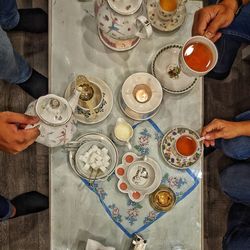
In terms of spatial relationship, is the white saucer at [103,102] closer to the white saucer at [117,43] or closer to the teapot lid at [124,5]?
the white saucer at [117,43]

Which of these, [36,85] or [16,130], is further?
[36,85]

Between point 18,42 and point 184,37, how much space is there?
3.20ft

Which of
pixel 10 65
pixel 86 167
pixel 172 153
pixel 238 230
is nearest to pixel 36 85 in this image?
pixel 10 65

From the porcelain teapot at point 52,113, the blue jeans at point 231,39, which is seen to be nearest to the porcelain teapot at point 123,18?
the porcelain teapot at point 52,113

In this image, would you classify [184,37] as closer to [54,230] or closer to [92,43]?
[92,43]

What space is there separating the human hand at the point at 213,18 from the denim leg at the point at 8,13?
27.2 inches

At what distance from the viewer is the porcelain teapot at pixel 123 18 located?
3.43ft

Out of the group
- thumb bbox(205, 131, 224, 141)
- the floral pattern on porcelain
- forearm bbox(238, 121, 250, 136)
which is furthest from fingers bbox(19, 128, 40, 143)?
forearm bbox(238, 121, 250, 136)

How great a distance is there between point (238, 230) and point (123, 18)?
0.93m

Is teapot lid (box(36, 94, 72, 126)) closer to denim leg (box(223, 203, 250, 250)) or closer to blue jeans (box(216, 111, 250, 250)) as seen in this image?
blue jeans (box(216, 111, 250, 250))

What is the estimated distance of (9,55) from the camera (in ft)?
4.64

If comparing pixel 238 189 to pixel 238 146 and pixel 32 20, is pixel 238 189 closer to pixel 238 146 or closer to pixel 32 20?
pixel 238 146

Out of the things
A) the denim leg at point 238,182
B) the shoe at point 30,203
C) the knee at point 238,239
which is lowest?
the shoe at point 30,203

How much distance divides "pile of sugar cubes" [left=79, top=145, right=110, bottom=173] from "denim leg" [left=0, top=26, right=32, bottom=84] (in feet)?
1.51
